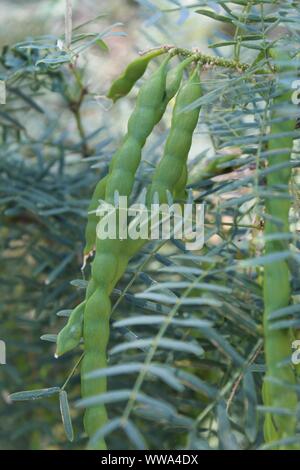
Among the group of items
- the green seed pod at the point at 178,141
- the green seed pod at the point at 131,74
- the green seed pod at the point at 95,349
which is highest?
the green seed pod at the point at 131,74

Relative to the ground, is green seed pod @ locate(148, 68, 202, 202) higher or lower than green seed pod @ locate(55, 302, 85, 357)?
higher

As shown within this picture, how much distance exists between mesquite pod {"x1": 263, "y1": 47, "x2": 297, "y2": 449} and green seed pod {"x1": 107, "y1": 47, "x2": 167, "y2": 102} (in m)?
0.09

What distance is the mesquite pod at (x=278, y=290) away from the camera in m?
0.32

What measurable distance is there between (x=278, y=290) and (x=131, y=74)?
0.18 metres

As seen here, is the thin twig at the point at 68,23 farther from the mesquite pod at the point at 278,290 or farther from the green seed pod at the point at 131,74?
the mesquite pod at the point at 278,290

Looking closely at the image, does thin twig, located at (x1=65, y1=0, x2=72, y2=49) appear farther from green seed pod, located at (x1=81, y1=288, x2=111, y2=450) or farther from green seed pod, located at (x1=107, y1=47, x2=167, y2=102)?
green seed pod, located at (x1=81, y1=288, x2=111, y2=450)

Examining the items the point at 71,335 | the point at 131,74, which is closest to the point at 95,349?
the point at 71,335

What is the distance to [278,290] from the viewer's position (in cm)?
34

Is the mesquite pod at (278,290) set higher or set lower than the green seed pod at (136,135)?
lower

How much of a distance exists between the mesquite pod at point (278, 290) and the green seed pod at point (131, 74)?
89 mm

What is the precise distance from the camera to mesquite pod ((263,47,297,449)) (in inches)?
12.8

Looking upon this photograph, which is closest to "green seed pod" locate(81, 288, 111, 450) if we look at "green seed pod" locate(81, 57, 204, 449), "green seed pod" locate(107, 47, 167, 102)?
"green seed pod" locate(81, 57, 204, 449)

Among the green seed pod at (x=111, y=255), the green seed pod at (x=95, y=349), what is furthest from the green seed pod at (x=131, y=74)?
the green seed pod at (x=95, y=349)
